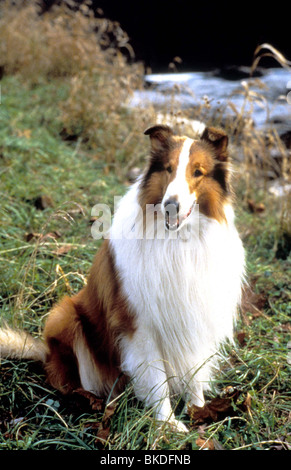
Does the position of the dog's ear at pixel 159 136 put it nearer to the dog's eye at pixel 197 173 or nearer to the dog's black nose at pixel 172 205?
the dog's eye at pixel 197 173

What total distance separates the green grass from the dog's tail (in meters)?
0.06

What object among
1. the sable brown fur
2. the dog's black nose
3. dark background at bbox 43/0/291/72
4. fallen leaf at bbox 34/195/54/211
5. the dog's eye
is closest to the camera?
the dog's black nose

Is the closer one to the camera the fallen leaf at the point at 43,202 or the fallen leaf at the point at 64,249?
the fallen leaf at the point at 64,249

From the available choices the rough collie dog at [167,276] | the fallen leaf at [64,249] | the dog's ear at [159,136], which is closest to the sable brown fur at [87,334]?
the rough collie dog at [167,276]

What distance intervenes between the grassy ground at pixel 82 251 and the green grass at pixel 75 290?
0.03 ft

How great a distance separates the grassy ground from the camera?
242 centimetres

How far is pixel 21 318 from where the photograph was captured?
2982 millimetres

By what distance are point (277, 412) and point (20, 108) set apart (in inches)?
217

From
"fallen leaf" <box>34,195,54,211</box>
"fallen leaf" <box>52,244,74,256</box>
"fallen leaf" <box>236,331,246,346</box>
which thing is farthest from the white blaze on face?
"fallen leaf" <box>34,195,54,211</box>

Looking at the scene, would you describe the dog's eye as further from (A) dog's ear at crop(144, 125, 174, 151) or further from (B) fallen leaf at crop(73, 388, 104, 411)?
(B) fallen leaf at crop(73, 388, 104, 411)

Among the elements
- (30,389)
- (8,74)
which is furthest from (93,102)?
(30,389)

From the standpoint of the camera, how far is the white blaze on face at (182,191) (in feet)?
7.21

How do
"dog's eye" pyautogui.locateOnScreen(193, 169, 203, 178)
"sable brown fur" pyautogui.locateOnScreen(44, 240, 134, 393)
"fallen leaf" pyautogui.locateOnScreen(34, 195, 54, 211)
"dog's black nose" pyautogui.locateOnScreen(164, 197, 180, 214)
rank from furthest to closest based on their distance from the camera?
"fallen leaf" pyautogui.locateOnScreen(34, 195, 54, 211)
"sable brown fur" pyautogui.locateOnScreen(44, 240, 134, 393)
"dog's eye" pyautogui.locateOnScreen(193, 169, 203, 178)
"dog's black nose" pyautogui.locateOnScreen(164, 197, 180, 214)
